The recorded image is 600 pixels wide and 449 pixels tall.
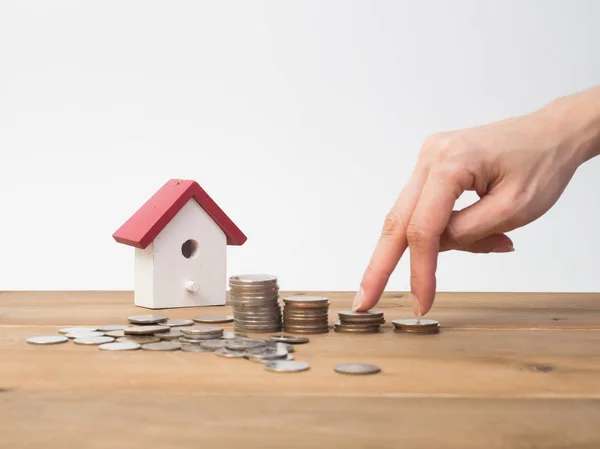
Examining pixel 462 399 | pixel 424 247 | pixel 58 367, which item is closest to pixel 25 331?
pixel 58 367

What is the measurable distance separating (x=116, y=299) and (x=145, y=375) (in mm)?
1011

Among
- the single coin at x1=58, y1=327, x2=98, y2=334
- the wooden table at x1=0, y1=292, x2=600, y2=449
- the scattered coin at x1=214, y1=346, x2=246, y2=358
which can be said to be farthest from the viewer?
the single coin at x1=58, y1=327, x2=98, y2=334

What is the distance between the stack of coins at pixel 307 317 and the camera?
1.62 metres

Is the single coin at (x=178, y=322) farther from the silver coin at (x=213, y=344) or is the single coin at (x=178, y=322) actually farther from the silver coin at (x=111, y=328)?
the silver coin at (x=213, y=344)

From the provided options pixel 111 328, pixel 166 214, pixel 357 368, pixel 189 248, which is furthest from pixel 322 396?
pixel 189 248

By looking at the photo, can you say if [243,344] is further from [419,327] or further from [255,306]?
[419,327]

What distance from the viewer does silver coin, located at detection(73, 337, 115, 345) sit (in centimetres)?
147

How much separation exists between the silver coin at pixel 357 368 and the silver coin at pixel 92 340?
0.45m

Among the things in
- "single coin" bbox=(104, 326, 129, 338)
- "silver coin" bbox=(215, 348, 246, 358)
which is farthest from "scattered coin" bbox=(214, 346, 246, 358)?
"single coin" bbox=(104, 326, 129, 338)

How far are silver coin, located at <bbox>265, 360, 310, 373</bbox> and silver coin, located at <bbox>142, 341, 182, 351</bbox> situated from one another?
218mm

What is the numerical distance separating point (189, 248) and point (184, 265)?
0.35 feet

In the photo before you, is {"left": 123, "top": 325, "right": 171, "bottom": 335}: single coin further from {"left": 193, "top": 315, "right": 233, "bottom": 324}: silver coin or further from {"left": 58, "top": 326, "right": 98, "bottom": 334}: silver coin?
{"left": 193, "top": 315, "right": 233, "bottom": 324}: silver coin

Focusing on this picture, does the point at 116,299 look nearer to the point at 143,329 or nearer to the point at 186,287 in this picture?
the point at 186,287

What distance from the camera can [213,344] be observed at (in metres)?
1.42
